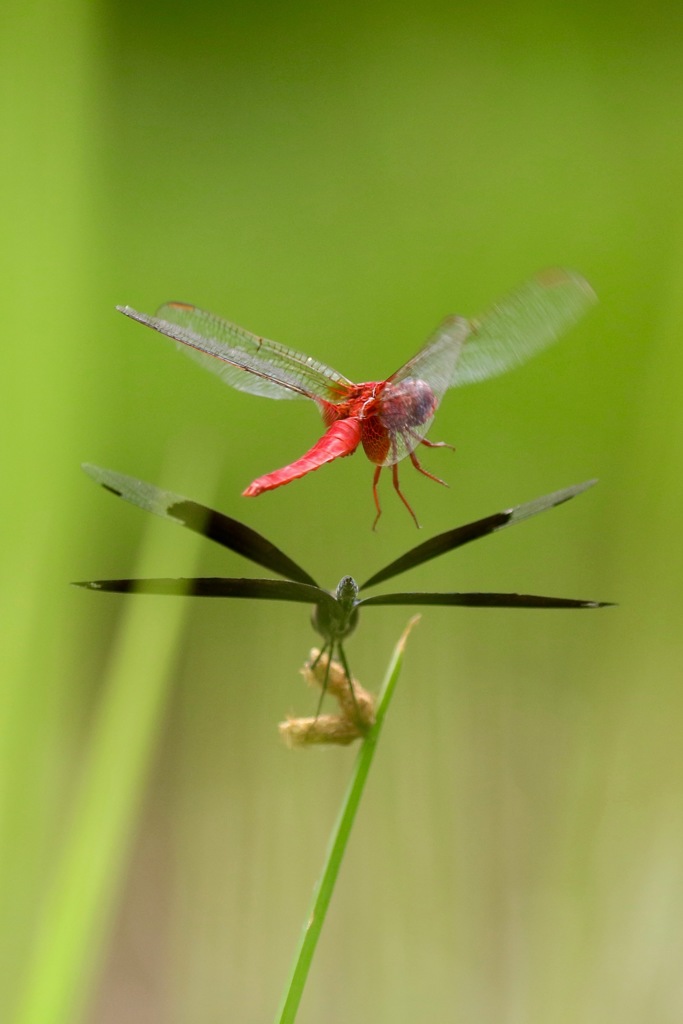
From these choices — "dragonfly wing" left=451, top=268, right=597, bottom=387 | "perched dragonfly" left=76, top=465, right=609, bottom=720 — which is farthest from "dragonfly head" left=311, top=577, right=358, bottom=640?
"dragonfly wing" left=451, top=268, right=597, bottom=387

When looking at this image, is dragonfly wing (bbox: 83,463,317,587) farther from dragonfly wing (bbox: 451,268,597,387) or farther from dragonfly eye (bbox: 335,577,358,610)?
dragonfly wing (bbox: 451,268,597,387)

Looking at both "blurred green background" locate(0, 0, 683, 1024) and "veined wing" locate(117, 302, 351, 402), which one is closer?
"veined wing" locate(117, 302, 351, 402)

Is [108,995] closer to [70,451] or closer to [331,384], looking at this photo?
[70,451]

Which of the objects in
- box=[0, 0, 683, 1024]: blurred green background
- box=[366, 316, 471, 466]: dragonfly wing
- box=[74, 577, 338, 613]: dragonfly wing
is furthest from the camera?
box=[0, 0, 683, 1024]: blurred green background

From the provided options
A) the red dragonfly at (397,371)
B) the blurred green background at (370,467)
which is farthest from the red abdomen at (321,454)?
the blurred green background at (370,467)

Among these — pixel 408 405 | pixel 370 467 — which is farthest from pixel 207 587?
pixel 370 467

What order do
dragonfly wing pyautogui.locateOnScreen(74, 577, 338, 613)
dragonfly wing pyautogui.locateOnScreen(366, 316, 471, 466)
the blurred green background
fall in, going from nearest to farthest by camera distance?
1. dragonfly wing pyautogui.locateOnScreen(74, 577, 338, 613)
2. dragonfly wing pyautogui.locateOnScreen(366, 316, 471, 466)
3. the blurred green background

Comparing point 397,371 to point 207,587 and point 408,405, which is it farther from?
point 207,587

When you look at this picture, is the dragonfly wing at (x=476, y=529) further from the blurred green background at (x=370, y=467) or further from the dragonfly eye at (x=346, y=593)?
the blurred green background at (x=370, y=467)
